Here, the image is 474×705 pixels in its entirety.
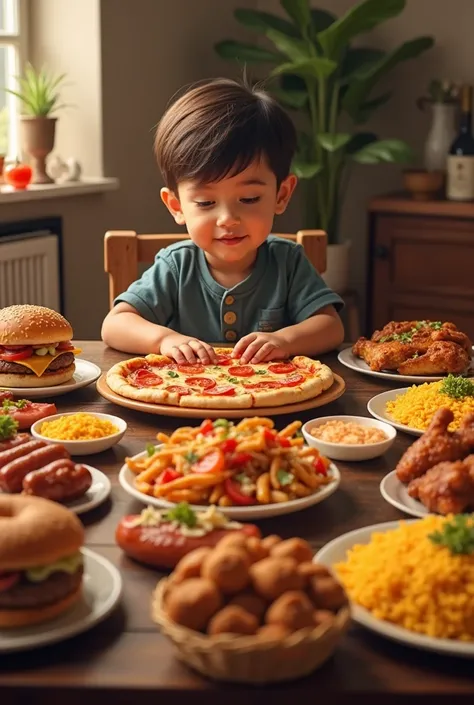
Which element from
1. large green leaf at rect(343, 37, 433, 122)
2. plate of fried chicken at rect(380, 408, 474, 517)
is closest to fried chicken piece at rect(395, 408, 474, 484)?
plate of fried chicken at rect(380, 408, 474, 517)

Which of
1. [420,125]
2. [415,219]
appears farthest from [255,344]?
[420,125]

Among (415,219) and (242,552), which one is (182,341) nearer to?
(242,552)

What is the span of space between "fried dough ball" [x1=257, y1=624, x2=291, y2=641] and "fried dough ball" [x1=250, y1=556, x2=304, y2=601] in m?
0.03

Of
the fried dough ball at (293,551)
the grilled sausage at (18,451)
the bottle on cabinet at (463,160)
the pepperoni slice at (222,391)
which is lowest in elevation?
the pepperoni slice at (222,391)

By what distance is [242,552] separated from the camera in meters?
0.93

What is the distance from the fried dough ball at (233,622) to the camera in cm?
88

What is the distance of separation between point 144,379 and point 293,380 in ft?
0.90

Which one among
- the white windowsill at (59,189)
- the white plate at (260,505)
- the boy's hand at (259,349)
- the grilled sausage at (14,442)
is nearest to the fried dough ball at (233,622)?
the white plate at (260,505)

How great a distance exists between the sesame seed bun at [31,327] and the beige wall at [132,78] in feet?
6.48

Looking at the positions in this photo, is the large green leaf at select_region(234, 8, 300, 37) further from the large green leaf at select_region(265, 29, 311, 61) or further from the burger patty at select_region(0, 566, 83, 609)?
the burger patty at select_region(0, 566, 83, 609)

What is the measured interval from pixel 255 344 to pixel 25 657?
3.70 ft

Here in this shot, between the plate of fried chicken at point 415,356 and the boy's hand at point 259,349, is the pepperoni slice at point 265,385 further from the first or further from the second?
the plate of fried chicken at point 415,356

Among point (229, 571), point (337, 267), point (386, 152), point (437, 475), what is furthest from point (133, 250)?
point (337, 267)

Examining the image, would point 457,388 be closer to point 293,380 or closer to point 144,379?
point 293,380
